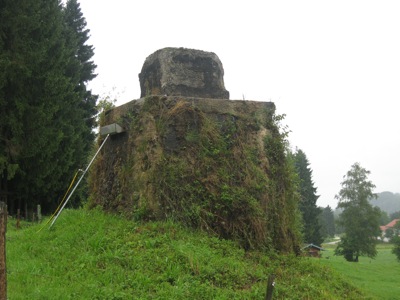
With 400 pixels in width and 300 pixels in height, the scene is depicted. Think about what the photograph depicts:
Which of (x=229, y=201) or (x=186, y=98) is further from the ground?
(x=186, y=98)

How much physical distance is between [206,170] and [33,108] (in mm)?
12864

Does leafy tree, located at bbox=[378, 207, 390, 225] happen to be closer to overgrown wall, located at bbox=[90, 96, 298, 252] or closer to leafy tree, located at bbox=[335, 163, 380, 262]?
leafy tree, located at bbox=[335, 163, 380, 262]

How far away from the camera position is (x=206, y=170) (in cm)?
698

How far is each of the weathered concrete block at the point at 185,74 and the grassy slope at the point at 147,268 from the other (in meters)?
3.00

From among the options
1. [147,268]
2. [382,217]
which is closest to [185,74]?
[147,268]

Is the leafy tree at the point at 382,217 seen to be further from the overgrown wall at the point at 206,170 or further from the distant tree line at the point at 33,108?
the overgrown wall at the point at 206,170

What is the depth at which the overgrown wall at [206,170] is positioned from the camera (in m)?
6.68

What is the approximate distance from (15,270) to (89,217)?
1.91 metres

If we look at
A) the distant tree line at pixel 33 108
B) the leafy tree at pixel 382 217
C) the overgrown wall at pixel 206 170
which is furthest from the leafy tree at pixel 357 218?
the overgrown wall at pixel 206 170

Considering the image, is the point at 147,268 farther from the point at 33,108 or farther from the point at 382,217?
the point at 382,217

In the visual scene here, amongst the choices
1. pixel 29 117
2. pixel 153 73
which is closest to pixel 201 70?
pixel 153 73

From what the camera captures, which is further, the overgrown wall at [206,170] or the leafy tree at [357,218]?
the leafy tree at [357,218]

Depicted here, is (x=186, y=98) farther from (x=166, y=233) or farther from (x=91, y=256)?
(x=91, y=256)

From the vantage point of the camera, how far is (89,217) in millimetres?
7305
